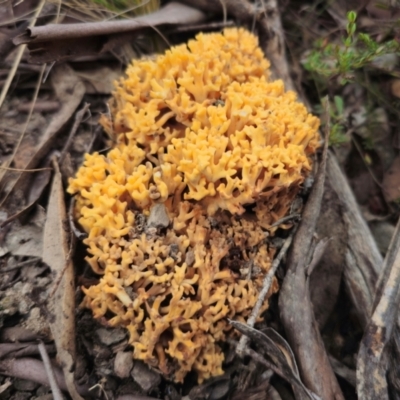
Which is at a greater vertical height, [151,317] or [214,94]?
[214,94]

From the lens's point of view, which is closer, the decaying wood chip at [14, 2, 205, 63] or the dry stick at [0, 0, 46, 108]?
the decaying wood chip at [14, 2, 205, 63]

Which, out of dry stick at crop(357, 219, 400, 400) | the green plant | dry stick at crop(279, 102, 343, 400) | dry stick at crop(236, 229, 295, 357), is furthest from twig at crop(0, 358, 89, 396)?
the green plant

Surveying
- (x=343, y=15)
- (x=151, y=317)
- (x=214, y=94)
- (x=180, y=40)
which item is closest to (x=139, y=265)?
(x=151, y=317)

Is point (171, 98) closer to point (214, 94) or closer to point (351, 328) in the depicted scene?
point (214, 94)

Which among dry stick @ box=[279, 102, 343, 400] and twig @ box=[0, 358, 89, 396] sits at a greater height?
dry stick @ box=[279, 102, 343, 400]

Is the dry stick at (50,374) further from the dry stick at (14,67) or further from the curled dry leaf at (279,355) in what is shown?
the dry stick at (14,67)

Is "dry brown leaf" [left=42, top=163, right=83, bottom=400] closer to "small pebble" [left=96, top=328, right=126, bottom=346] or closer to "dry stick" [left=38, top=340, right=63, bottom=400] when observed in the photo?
"dry stick" [left=38, top=340, right=63, bottom=400]
